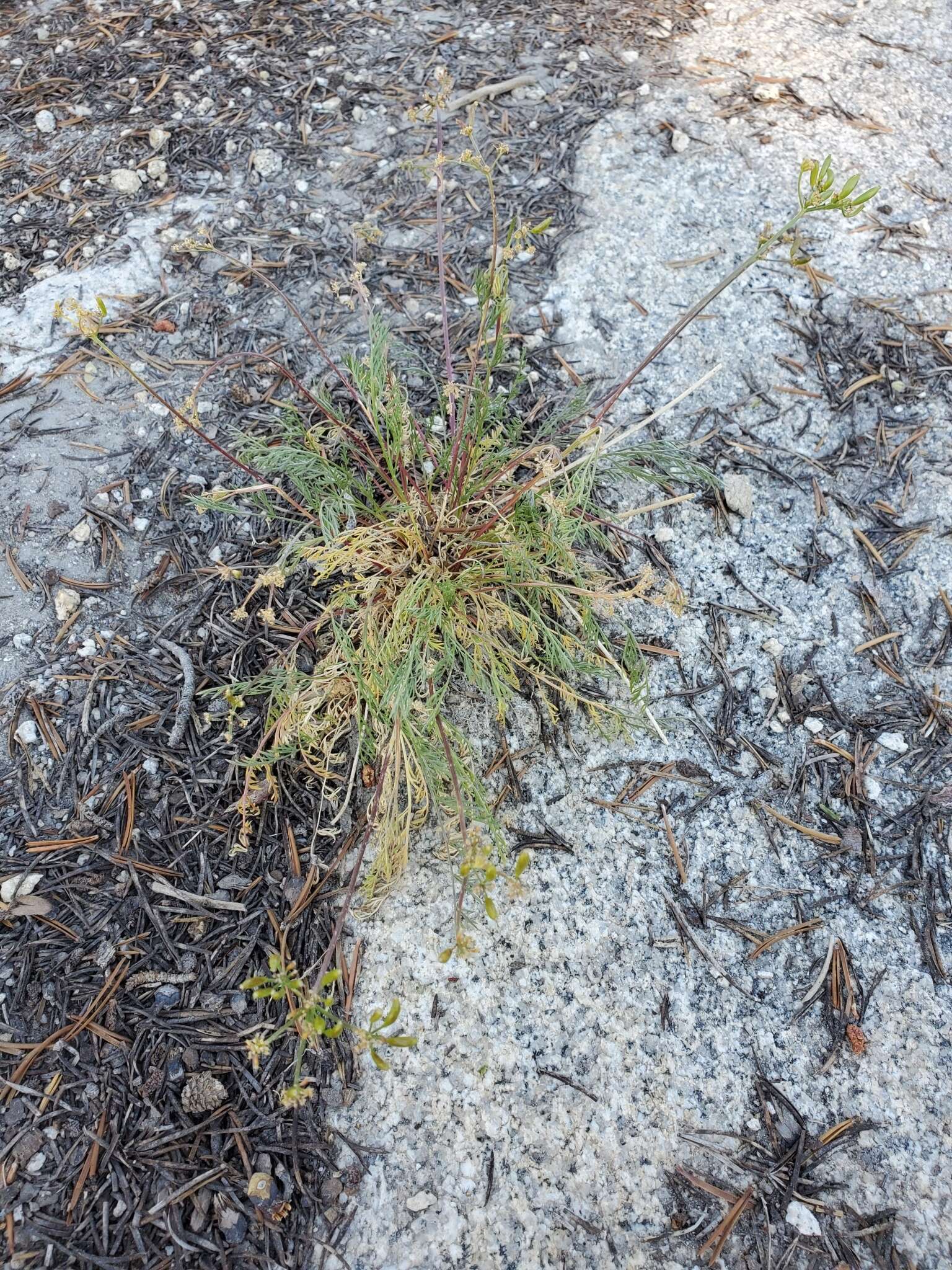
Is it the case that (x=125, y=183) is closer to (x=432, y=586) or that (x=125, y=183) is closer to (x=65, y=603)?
(x=65, y=603)

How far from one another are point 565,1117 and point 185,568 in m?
1.77

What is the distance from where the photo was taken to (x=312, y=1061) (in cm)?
179

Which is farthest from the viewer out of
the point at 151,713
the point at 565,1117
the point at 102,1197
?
the point at 151,713

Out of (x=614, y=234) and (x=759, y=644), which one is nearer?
(x=759, y=644)

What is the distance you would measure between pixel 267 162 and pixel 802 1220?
3829 millimetres

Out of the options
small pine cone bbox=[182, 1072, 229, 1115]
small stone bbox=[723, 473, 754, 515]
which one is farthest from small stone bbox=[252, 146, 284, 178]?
small pine cone bbox=[182, 1072, 229, 1115]

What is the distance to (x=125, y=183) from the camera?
3.07m

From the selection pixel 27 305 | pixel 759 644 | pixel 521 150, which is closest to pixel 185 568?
pixel 27 305

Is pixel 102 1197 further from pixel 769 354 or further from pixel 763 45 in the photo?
pixel 763 45

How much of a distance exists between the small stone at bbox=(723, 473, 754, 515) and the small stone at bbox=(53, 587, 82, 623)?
2.02 m

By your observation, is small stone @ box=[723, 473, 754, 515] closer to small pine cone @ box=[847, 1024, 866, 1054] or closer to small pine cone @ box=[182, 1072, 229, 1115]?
small pine cone @ box=[847, 1024, 866, 1054]

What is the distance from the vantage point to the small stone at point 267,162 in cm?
315

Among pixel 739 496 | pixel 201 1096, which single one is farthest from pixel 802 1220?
pixel 739 496

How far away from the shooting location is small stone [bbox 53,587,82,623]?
223 cm
